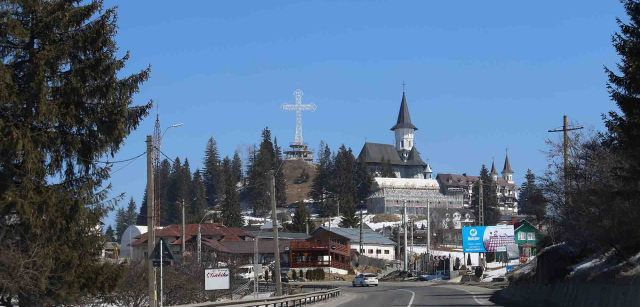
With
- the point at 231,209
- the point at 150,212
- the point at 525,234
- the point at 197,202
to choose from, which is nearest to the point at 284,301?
the point at 150,212

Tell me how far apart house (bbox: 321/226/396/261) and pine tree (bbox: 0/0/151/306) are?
103 m

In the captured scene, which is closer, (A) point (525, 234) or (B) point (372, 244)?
(A) point (525, 234)

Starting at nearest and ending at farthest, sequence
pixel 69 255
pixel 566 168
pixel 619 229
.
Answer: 1. pixel 69 255
2. pixel 619 229
3. pixel 566 168

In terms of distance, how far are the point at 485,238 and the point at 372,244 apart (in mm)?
48922

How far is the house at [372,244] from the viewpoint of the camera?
127812 mm

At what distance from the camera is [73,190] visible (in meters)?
22.9

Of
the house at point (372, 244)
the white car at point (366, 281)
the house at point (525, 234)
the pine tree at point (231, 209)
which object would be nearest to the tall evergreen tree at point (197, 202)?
the pine tree at point (231, 209)

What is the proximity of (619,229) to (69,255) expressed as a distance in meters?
17.0

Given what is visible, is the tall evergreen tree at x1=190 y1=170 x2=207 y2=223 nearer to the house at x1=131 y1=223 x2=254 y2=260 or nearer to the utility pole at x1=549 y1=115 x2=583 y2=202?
the house at x1=131 y1=223 x2=254 y2=260

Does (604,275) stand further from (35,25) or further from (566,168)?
(35,25)

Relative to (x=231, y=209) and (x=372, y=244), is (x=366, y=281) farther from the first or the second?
(x=231, y=209)

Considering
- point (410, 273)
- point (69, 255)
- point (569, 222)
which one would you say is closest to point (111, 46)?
point (69, 255)

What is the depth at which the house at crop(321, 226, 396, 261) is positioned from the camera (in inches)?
5032

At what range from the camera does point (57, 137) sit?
2230 cm
